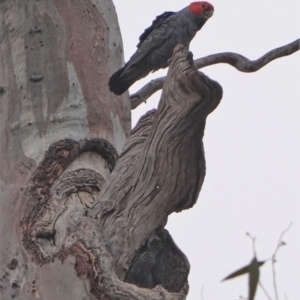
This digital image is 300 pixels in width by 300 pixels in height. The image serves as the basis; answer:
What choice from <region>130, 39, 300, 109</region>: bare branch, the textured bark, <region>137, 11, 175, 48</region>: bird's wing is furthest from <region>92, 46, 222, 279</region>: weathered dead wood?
<region>137, 11, 175, 48</region>: bird's wing

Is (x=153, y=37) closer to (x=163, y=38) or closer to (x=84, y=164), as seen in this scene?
(x=163, y=38)

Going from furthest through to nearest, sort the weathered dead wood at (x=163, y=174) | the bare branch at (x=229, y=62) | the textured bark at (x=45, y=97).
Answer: the bare branch at (x=229, y=62)
the textured bark at (x=45, y=97)
the weathered dead wood at (x=163, y=174)

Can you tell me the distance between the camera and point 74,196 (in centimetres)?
240

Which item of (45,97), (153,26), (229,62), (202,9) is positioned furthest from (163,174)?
(202,9)

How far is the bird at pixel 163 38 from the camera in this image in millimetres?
3684

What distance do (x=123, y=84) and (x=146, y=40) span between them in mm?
1089

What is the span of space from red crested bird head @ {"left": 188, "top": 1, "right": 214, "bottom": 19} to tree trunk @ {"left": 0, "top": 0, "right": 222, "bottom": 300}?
5.23ft

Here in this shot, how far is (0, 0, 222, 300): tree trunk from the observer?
212 cm

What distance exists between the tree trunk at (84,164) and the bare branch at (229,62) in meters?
0.74

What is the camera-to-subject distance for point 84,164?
2.53 metres

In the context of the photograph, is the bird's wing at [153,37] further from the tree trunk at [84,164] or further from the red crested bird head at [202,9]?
the tree trunk at [84,164]

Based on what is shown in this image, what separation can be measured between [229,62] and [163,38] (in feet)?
1.33

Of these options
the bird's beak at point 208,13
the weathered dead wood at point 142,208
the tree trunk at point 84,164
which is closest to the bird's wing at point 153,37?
the bird's beak at point 208,13

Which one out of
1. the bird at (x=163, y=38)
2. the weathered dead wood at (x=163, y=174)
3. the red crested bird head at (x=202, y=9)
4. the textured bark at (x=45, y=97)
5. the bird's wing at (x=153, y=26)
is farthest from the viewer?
the red crested bird head at (x=202, y=9)
